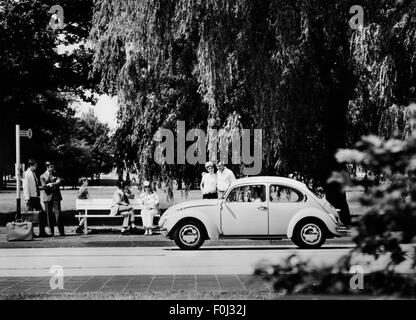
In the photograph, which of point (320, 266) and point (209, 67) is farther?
point (209, 67)

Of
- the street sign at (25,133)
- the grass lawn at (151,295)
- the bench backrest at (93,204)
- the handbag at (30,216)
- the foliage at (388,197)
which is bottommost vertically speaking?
the grass lawn at (151,295)

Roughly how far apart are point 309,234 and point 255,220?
1168 mm

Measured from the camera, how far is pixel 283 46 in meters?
17.2

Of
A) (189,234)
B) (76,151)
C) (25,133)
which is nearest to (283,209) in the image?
(189,234)

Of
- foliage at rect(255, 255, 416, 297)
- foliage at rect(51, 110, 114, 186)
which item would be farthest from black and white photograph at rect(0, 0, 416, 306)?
foliage at rect(51, 110, 114, 186)

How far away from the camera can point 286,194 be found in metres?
15.8

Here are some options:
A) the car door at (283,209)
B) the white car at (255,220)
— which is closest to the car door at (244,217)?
the white car at (255,220)

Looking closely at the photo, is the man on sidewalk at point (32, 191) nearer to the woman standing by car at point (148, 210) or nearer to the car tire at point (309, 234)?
the woman standing by car at point (148, 210)

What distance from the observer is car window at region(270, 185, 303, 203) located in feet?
49.3

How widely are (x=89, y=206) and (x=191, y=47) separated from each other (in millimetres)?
5275

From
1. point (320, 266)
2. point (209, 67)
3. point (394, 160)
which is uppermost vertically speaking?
point (209, 67)

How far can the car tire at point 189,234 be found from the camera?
1483 cm
